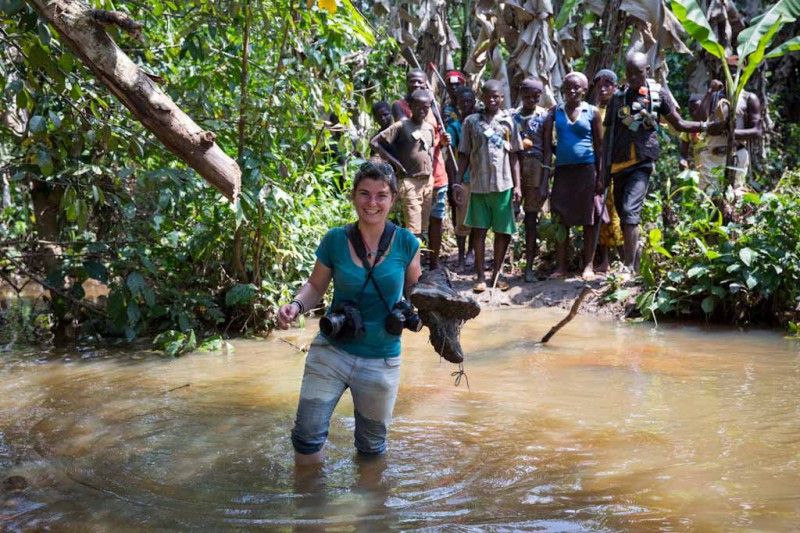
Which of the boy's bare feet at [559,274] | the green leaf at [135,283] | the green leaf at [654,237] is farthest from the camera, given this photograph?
the boy's bare feet at [559,274]

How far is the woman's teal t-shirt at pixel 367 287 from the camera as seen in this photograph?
151 inches

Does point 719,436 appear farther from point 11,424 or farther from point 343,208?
point 343,208

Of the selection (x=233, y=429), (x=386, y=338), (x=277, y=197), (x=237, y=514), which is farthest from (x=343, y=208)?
(x=237, y=514)

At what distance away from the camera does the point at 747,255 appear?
704 cm

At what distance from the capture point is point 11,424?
4.73 metres

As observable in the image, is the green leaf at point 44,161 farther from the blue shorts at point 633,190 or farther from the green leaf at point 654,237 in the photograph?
the blue shorts at point 633,190

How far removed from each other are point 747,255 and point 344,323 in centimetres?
461

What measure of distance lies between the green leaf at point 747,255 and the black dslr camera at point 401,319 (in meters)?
4.28

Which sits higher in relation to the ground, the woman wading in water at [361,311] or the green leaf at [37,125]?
the green leaf at [37,125]

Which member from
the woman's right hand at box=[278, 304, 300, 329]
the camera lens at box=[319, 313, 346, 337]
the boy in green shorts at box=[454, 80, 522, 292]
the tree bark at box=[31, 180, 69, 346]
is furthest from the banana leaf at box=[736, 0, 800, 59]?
the tree bark at box=[31, 180, 69, 346]

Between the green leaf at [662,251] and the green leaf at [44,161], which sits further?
the green leaf at [662,251]

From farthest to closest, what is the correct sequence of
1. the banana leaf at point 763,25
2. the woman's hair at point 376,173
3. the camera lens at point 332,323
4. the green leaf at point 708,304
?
the banana leaf at point 763,25 → the green leaf at point 708,304 → the woman's hair at point 376,173 → the camera lens at point 332,323

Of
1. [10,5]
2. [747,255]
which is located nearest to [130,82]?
[10,5]

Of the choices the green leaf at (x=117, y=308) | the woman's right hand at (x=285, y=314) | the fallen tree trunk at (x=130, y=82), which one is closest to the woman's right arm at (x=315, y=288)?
the woman's right hand at (x=285, y=314)
